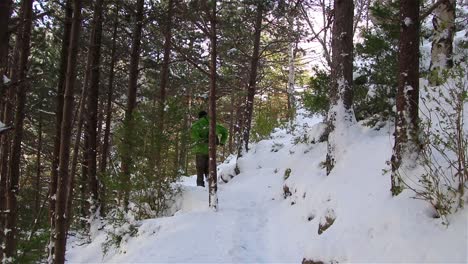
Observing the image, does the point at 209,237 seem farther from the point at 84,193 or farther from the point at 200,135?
the point at 84,193

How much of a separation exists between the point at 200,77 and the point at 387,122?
36.7 ft

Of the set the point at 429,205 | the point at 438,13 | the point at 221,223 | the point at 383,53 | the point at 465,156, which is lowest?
the point at 221,223

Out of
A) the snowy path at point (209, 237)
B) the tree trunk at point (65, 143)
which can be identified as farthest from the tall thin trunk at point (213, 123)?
the tree trunk at point (65, 143)

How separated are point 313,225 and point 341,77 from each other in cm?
259

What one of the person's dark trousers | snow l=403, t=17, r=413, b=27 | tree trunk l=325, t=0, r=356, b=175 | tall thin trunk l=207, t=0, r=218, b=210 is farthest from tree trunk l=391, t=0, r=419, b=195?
the person's dark trousers

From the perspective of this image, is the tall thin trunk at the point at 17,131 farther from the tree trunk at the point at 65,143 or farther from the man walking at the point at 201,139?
the man walking at the point at 201,139

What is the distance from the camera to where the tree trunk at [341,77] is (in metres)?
6.71

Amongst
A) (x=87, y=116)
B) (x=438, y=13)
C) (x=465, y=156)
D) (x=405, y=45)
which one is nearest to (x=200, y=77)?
(x=87, y=116)

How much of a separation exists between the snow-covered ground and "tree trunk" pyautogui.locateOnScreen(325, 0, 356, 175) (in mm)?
279

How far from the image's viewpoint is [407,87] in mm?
4352

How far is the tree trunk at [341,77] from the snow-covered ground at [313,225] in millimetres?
279

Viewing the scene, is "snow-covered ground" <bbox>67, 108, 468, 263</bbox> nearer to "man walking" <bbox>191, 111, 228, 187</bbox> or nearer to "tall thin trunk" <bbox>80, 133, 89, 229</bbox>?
"tall thin trunk" <bbox>80, 133, 89, 229</bbox>

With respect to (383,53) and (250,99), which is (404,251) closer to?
(383,53)

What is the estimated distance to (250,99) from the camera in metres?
13.5
